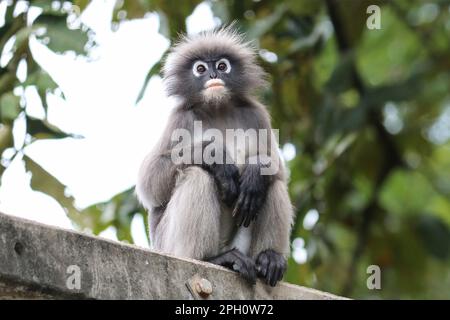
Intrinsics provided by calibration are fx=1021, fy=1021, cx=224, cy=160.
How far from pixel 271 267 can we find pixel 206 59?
2.55 m

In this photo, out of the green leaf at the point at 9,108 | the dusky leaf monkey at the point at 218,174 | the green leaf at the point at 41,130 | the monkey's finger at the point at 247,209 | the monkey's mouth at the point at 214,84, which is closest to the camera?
the dusky leaf monkey at the point at 218,174

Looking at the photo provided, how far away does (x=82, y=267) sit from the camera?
6559mm

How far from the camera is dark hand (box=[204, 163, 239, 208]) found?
8.85 metres

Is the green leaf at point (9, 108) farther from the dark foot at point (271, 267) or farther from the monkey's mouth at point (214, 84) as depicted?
the dark foot at point (271, 267)

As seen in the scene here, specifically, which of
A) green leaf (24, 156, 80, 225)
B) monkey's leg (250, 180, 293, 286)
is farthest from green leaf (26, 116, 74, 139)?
monkey's leg (250, 180, 293, 286)

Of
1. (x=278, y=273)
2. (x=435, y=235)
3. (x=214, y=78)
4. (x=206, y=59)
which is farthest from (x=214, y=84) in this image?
(x=435, y=235)

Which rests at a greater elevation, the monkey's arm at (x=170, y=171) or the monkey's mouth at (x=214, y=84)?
the monkey's mouth at (x=214, y=84)

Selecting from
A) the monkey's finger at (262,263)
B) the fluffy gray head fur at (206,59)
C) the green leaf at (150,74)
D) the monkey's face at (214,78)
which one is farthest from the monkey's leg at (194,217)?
the green leaf at (150,74)

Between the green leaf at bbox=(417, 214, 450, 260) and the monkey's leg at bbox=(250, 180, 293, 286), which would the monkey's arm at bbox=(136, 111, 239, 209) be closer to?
the monkey's leg at bbox=(250, 180, 293, 286)

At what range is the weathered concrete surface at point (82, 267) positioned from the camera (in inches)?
245

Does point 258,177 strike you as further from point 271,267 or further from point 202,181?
point 271,267

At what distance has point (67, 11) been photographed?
31.9 feet
